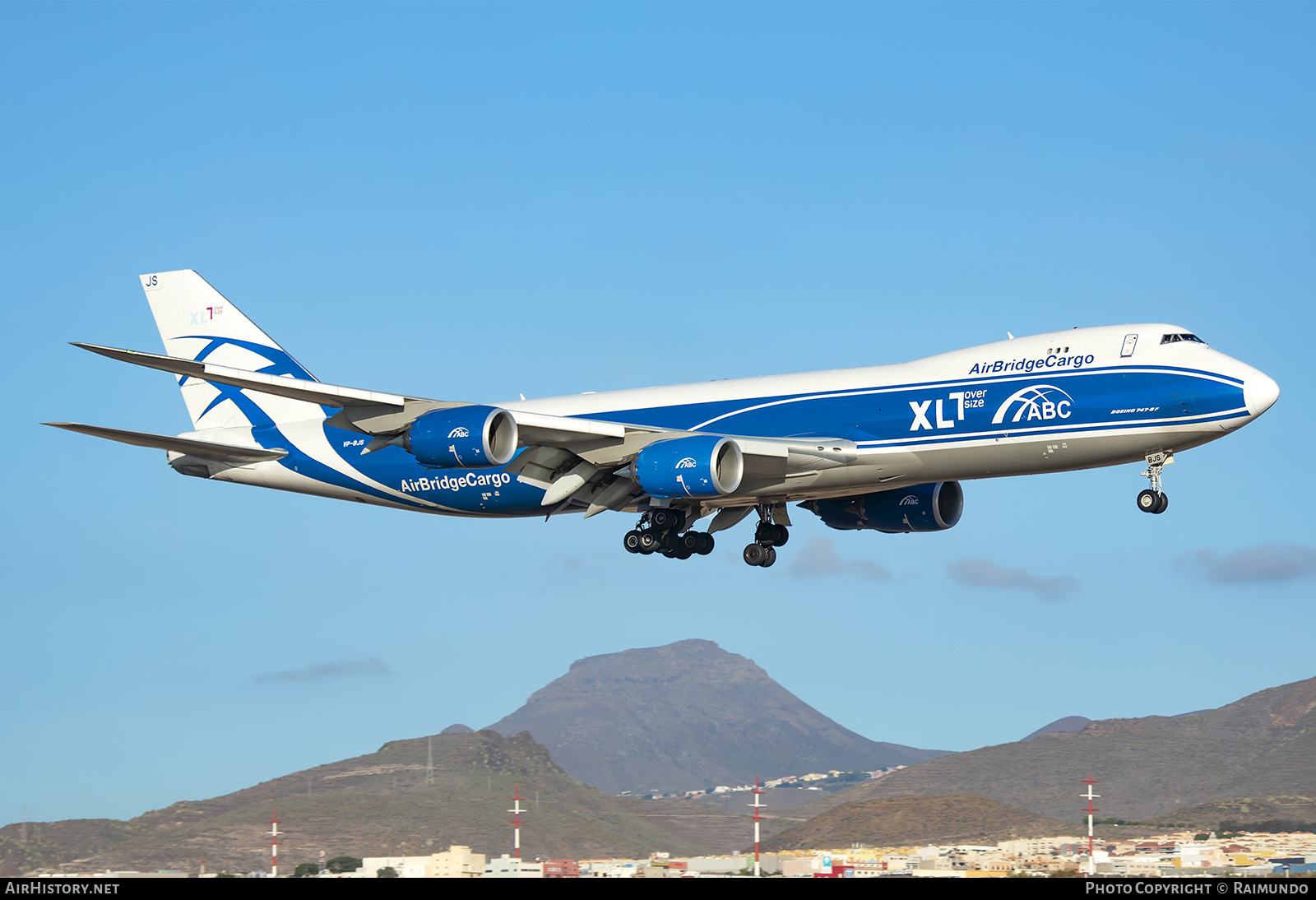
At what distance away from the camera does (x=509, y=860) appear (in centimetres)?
5784

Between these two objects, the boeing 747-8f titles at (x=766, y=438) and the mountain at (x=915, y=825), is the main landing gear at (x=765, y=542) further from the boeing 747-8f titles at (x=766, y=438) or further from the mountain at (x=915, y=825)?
the mountain at (x=915, y=825)

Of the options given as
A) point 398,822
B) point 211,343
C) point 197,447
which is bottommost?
point 398,822

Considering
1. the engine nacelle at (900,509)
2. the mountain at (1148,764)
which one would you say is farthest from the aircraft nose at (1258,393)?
the mountain at (1148,764)

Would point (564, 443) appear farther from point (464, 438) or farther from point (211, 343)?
point (211, 343)

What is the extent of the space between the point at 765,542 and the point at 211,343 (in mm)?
20923

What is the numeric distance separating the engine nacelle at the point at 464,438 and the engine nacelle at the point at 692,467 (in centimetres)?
381

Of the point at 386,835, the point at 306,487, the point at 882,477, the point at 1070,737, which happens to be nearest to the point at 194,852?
the point at 386,835

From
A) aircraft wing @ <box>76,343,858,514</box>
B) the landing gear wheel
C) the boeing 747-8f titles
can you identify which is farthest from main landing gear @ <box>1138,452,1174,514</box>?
the landing gear wheel

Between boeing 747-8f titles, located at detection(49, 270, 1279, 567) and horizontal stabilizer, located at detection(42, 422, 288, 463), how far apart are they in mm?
80

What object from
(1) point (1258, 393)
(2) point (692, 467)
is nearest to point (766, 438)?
(2) point (692, 467)

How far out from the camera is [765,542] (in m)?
45.8

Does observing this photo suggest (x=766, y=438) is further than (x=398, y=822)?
No

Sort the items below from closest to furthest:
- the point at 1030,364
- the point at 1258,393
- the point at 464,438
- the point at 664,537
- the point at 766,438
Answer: the point at 1258,393 → the point at 464,438 → the point at 1030,364 → the point at 766,438 → the point at 664,537
